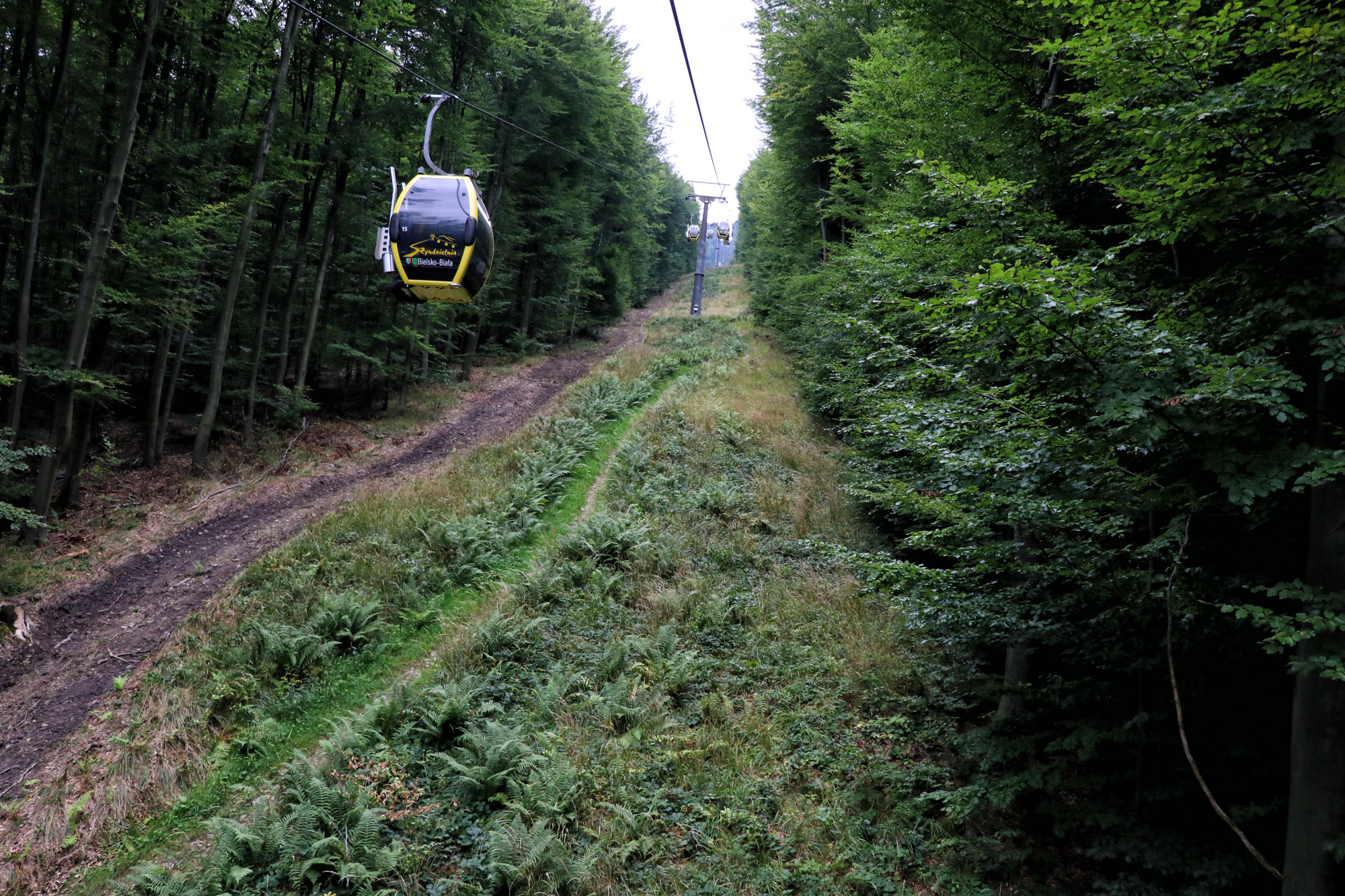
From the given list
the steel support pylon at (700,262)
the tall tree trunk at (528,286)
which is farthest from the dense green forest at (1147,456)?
the steel support pylon at (700,262)

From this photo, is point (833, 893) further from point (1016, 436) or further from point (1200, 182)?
point (1200, 182)

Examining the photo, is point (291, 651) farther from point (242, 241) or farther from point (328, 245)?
point (328, 245)

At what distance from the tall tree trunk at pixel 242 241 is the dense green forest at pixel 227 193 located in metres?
0.07

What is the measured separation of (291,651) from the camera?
311 inches

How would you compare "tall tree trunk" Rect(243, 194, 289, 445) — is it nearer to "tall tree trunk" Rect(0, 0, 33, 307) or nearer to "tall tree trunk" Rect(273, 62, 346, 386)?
"tall tree trunk" Rect(273, 62, 346, 386)

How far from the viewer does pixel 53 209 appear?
1303 cm

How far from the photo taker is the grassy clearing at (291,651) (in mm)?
6102

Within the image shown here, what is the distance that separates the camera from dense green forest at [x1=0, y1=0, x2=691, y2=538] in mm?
11117

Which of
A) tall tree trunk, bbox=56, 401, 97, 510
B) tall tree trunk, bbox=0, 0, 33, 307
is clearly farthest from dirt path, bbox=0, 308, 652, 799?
tall tree trunk, bbox=0, 0, 33, 307

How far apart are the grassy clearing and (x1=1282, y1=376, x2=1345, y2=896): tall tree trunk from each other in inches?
321

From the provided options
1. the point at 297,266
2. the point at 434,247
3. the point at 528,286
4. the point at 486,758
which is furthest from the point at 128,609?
the point at 528,286

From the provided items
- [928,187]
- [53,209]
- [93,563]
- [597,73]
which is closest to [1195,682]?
[928,187]

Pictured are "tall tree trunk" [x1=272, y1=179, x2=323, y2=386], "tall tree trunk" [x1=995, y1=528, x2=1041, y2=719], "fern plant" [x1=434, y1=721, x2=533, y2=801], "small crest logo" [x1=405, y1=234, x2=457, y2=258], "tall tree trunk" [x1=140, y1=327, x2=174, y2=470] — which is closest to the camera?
"tall tree trunk" [x1=995, y1=528, x2=1041, y2=719]

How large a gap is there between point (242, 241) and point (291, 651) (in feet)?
32.7
